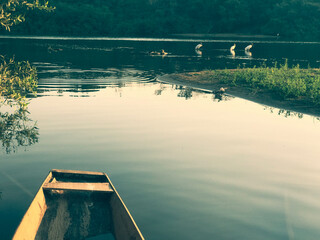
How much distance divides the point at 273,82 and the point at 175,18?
4673 inches

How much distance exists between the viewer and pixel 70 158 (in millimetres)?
14258

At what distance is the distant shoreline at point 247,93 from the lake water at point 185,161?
3.93 feet

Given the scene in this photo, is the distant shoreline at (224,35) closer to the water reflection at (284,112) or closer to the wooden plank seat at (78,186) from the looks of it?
the water reflection at (284,112)

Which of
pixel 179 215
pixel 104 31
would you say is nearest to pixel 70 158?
pixel 179 215

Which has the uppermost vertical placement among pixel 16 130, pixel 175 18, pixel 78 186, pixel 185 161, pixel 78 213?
pixel 175 18

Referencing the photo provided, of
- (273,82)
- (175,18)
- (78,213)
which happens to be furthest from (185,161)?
(175,18)

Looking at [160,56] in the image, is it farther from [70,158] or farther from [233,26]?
[233,26]

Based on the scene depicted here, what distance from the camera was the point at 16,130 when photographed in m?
17.8

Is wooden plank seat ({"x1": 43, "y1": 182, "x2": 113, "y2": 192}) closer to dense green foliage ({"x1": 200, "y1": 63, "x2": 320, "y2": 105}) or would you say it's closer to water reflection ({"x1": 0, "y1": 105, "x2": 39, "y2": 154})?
water reflection ({"x1": 0, "y1": 105, "x2": 39, "y2": 154})

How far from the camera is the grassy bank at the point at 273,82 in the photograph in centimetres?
2555

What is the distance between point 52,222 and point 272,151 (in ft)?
32.2

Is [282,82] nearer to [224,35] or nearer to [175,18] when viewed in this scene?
[175,18]

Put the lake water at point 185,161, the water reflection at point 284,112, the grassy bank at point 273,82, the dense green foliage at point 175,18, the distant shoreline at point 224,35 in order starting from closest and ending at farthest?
the lake water at point 185,161, the water reflection at point 284,112, the grassy bank at point 273,82, the dense green foliage at point 175,18, the distant shoreline at point 224,35

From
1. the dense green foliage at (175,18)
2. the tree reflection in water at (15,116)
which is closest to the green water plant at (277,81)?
the tree reflection in water at (15,116)
